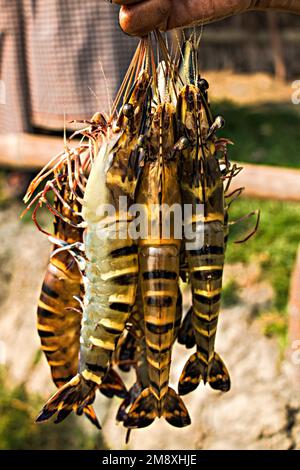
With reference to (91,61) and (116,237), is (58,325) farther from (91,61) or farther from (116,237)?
(91,61)

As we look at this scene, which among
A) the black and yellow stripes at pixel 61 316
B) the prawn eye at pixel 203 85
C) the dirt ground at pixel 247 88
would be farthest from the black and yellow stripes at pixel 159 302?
the dirt ground at pixel 247 88

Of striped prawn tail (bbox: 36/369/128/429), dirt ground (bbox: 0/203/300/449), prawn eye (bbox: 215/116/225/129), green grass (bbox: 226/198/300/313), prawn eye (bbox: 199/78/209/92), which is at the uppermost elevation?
prawn eye (bbox: 199/78/209/92)

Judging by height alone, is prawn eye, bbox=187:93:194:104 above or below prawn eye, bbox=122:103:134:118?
above

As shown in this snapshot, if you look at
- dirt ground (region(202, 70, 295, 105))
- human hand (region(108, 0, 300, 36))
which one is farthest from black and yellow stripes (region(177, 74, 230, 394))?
dirt ground (region(202, 70, 295, 105))

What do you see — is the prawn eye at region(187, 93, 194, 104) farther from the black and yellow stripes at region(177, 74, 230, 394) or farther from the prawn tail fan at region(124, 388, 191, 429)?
the prawn tail fan at region(124, 388, 191, 429)

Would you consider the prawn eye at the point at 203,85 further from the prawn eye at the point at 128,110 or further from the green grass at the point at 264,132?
the green grass at the point at 264,132
